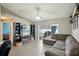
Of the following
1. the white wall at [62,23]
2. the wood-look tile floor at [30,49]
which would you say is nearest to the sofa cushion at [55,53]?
the wood-look tile floor at [30,49]

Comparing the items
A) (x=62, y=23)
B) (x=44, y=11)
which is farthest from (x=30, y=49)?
(x=44, y=11)

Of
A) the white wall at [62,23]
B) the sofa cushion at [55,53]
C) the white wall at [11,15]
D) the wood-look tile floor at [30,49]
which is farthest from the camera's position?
the white wall at [62,23]

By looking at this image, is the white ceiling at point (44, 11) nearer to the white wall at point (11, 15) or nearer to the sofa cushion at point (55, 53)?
the white wall at point (11, 15)

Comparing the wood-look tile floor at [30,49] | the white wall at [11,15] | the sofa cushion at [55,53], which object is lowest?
the wood-look tile floor at [30,49]

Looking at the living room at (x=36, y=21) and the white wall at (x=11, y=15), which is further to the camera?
the white wall at (x=11, y=15)

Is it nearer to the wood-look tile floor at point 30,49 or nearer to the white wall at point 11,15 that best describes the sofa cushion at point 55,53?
the wood-look tile floor at point 30,49

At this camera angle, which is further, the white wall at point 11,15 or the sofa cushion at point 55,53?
the white wall at point 11,15

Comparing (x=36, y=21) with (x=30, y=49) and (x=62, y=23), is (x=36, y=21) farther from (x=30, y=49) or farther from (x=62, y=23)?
(x=30, y=49)

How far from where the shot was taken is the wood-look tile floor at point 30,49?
3.69 m

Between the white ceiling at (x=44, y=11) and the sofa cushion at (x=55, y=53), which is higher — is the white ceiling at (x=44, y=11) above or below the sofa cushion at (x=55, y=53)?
above

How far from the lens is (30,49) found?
14.1ft

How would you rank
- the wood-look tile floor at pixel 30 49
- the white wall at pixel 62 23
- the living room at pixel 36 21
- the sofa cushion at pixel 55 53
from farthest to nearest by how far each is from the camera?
the white wall at pixel 62 23 < the wood-look tile floor at pixel 30 49 < the living room at pixel 36 21 < the sofa cushion at pixel 55 53

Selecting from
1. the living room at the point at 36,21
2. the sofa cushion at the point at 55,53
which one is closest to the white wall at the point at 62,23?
the living room at the point at 36,21

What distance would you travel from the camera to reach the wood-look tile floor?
12.1ft
